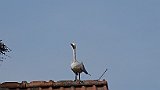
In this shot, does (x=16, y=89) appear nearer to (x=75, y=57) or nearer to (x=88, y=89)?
(x=88, y=89)

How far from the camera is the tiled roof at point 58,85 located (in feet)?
29.4

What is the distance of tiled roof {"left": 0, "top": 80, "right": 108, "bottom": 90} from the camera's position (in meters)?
8.97

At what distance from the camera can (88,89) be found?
29.4ft

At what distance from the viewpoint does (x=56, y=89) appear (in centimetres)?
905

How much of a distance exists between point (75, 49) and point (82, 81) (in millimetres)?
3098

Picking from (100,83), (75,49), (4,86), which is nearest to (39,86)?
(4,86)

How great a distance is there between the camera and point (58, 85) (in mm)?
9047

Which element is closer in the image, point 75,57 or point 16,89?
point 16,89

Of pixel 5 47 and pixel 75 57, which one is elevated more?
pixel 5 47

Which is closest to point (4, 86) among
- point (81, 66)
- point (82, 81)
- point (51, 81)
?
point (51, 81)

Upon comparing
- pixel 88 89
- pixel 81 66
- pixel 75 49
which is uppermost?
pixel 75 49

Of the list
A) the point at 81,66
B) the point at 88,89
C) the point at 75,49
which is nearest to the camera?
the point at 88,89

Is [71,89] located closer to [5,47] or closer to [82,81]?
[82,81]

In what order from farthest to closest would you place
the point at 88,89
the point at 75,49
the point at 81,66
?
the point at 75,49 → the point at 81,66 → the point at 88,89
